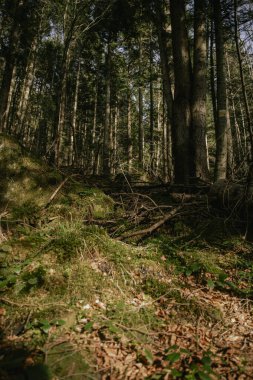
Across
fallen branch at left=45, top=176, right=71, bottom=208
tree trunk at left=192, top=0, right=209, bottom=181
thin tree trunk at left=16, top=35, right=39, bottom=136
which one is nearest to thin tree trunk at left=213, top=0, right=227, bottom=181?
tree trunk at left=192, top=0, right=209, bottom=181

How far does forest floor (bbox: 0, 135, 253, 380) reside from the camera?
2262 mm

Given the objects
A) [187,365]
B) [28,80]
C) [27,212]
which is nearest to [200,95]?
[27,212]

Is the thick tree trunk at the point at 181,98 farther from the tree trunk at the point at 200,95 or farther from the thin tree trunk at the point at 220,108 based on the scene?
the thin tree trunk at the point at 220,108

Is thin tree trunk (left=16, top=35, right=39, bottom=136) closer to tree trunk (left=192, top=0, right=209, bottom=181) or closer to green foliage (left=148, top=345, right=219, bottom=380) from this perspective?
tree trunk (left=192, top=0, right=209, bottom=181)

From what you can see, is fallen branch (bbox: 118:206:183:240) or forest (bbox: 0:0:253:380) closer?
forest (bbox: 0:0:253:380)

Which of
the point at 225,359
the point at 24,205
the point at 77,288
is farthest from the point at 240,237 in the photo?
the point at 24,205

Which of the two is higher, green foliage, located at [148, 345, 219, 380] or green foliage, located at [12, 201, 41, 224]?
green foliage, located at [12, 201, 41, 224]

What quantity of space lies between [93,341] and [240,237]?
112 inches

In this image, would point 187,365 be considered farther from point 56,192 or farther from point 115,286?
point 56,192

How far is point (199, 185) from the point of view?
5934 millimetres

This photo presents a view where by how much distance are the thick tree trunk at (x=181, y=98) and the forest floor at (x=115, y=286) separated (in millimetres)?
1900

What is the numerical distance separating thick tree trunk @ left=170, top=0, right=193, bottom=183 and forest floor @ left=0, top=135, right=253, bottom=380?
1.90 meters

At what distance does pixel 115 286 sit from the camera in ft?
10.2

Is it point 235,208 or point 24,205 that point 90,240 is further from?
point 235,208
